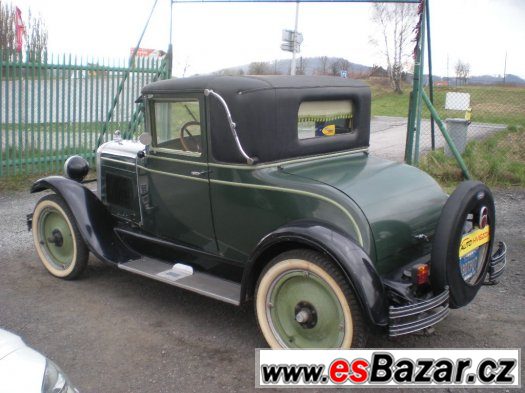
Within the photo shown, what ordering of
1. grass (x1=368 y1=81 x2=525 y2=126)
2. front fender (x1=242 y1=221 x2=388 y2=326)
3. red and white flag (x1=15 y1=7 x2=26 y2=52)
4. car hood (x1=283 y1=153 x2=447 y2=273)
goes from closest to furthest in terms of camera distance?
front fender (x1=242 y1=221 x2=388 y2=326), car hood (x1=283 y1=153 x2=447 y2=273), grass (x1=368 y1=81 x2=525 y2=126), red and white flag (x1=15 y1=7 x2=26 y2=52)

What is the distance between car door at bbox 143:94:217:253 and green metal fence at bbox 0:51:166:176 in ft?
17.3

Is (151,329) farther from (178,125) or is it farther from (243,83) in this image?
(243,83)

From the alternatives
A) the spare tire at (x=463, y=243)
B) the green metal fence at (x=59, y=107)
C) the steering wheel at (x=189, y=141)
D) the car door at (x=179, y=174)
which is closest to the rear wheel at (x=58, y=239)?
the car door at (x=179, y=174)

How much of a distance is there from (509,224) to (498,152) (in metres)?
2.74

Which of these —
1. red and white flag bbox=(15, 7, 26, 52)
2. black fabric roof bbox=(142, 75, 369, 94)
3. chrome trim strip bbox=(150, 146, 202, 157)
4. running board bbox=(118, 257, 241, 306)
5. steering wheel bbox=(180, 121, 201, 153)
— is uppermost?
red and white flag bbox=(15, 7, 26, 52)

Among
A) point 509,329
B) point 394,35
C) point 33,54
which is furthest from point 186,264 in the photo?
point 394,35

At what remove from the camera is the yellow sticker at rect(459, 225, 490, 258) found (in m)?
3.34

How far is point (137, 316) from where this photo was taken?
13.2 feet

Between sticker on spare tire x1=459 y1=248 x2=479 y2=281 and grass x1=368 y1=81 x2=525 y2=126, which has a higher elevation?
grass x1=368 y1=81 x2=525 y2=126

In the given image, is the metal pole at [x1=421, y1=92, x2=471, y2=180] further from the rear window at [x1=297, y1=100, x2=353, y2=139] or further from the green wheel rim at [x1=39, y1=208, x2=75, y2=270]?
the green wheel rim at [x1=39, y1=208, x2=75, y2=270]

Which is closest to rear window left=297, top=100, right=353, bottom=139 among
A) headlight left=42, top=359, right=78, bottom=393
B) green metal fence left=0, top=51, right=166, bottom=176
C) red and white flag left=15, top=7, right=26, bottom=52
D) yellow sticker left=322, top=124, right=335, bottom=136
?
yellow sticker left=322, top=124, right=335, bottom=136

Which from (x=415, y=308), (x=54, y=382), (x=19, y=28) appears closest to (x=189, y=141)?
(x=415, y=308)

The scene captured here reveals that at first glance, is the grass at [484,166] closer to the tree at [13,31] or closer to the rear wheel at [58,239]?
the rear wheel at [58,239]

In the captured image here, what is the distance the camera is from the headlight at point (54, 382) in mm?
2260
